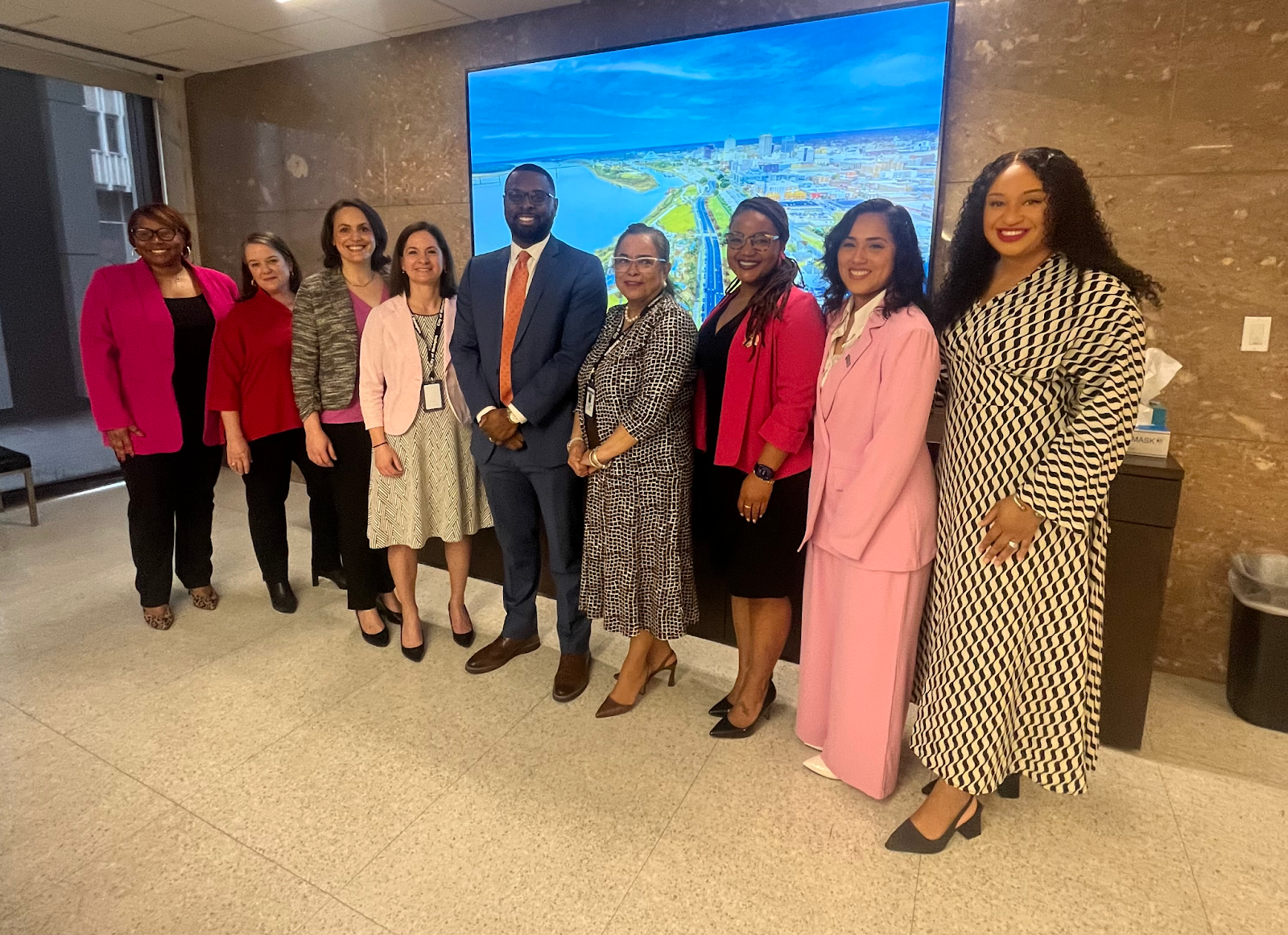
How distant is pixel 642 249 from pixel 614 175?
1629 mm

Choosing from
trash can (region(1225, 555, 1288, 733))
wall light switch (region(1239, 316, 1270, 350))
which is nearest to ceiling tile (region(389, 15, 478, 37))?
wall light switch (region(1239, 316, 1270, 350))

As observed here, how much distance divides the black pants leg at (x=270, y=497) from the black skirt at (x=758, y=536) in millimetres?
1901

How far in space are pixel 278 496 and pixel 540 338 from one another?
5.13 feet

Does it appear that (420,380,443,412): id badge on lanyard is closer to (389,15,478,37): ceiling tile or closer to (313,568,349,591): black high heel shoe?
(313,568,349,591): black high heel shoe

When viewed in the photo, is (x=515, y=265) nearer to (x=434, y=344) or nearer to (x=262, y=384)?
(x=434, y=344)

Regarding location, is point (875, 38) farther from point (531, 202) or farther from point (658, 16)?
point (531, 202)

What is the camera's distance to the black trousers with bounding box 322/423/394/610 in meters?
2.91

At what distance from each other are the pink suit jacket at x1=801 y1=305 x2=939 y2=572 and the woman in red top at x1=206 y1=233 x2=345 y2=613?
2172 millimetres

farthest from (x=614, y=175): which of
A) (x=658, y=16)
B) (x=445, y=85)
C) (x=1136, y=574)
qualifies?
(x=1136, y=574)

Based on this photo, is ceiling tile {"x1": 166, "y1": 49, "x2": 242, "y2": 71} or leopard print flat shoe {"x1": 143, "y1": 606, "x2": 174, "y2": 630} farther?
ceiling tile {"x1": 166, "y1": 49, "x2": 242, "y2": 71}

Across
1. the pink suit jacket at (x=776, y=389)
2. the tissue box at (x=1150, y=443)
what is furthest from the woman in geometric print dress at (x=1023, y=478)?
the tissue box at (x=1150, y=443)

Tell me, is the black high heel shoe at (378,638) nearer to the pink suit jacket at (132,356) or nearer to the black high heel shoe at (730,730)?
the pink suit jacket at (132,356)

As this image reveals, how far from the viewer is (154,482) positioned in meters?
3.12

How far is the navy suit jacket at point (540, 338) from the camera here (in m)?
2.47
